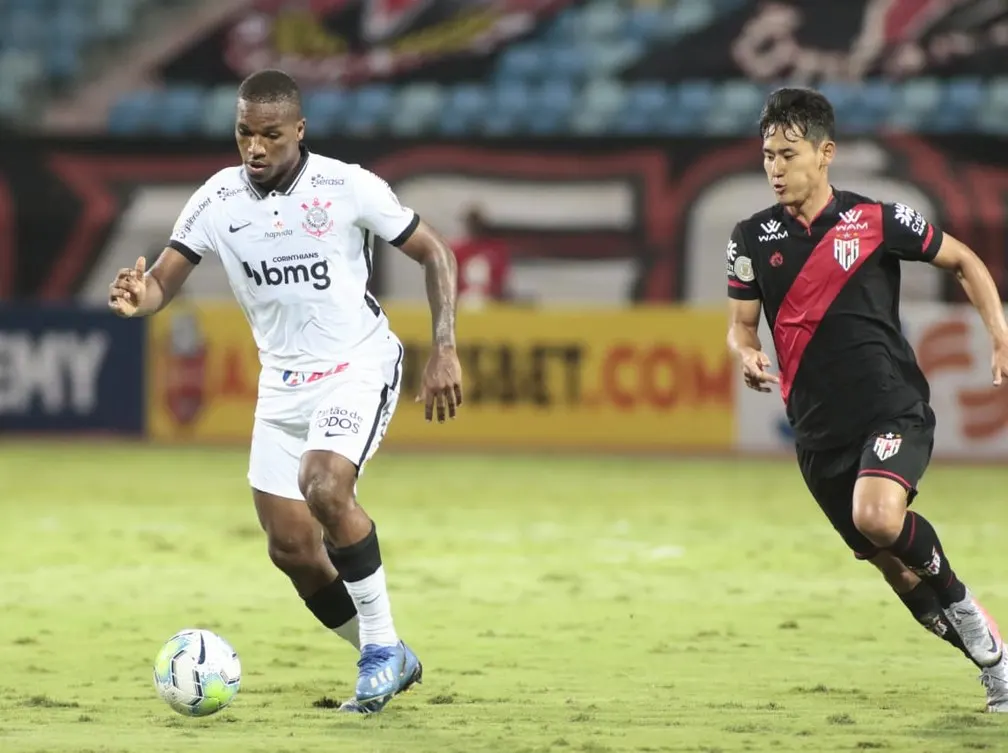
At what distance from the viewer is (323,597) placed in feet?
19.9

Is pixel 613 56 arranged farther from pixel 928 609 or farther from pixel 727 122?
pixel 928 609

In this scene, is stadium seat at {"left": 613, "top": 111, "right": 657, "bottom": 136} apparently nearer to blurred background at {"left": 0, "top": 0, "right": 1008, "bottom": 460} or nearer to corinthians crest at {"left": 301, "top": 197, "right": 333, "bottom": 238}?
blurred background at {"left": 0, "top": 0, "right": 1008, "bottom": 460}

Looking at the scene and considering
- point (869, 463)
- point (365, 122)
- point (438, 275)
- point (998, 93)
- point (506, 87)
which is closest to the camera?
point (869, 463)

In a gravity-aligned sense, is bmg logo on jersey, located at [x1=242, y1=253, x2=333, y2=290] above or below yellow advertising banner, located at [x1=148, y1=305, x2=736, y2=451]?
above

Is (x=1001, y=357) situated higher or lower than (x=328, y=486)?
higher

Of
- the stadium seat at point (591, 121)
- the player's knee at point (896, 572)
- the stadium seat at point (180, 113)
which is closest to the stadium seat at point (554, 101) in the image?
the stadium seat at point (591, 121)

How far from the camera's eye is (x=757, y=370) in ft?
18.4

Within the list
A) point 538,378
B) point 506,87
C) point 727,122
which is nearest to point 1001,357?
point 538,378

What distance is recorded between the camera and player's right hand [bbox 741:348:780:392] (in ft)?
18.3

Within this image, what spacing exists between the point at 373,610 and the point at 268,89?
1727 millimetres

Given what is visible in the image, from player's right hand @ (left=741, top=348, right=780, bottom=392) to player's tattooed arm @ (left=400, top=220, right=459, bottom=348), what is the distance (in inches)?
37.7

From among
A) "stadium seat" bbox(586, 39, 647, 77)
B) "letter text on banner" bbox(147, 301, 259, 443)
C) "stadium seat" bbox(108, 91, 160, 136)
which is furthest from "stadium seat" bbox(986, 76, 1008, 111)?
"stadium seat" bbox(108, 91, 160, 136)

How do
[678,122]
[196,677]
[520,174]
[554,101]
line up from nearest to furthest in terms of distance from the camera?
[196,677] < [520,174] < [678,122] < [554,101]

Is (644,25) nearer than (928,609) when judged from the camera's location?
No
